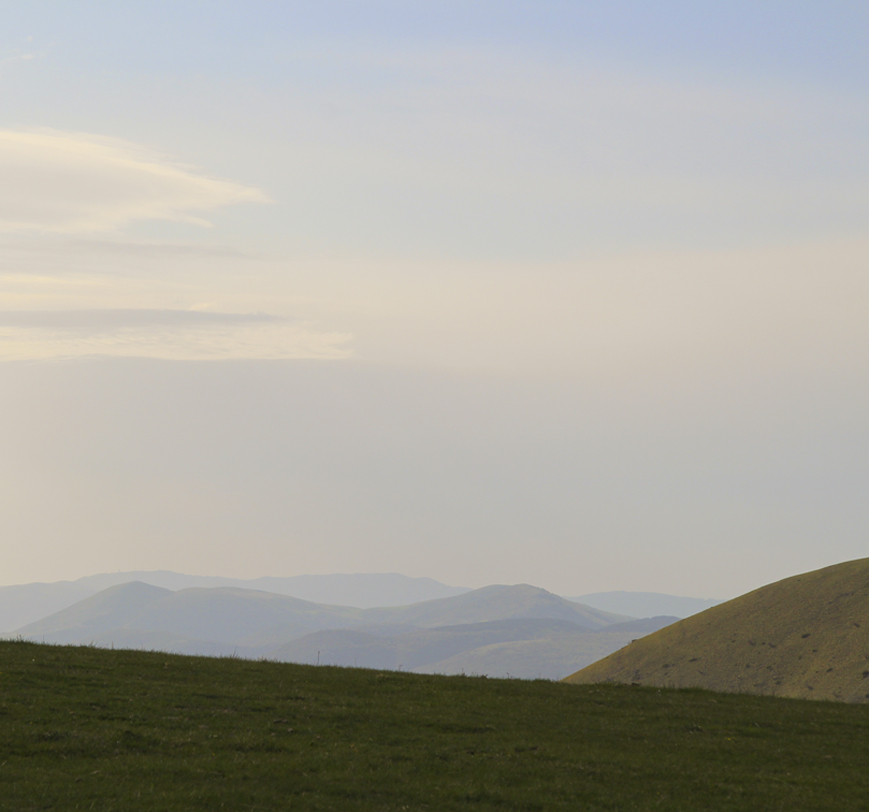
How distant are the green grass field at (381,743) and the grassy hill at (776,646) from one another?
216 feet

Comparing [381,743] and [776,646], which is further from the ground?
[381,743]

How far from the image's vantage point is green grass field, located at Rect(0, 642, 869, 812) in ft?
63.8

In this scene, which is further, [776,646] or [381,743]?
[776,646]

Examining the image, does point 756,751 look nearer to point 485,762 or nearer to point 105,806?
point 485,762

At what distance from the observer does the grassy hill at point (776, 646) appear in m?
96.4

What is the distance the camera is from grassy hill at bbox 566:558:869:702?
316 feet

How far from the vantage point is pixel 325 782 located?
20.0 meters

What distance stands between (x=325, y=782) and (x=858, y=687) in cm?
8783

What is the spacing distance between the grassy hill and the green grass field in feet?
216

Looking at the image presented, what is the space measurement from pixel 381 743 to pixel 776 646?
317ft

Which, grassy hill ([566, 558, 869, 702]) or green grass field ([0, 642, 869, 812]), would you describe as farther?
grassy hill ([566, 558, 869, 702])

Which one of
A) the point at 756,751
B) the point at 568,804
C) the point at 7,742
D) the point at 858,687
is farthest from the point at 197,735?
the point at 858,687

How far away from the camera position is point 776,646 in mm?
106500

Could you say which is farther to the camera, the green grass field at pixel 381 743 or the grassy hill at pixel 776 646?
the grassy hill at pixel 776 646
